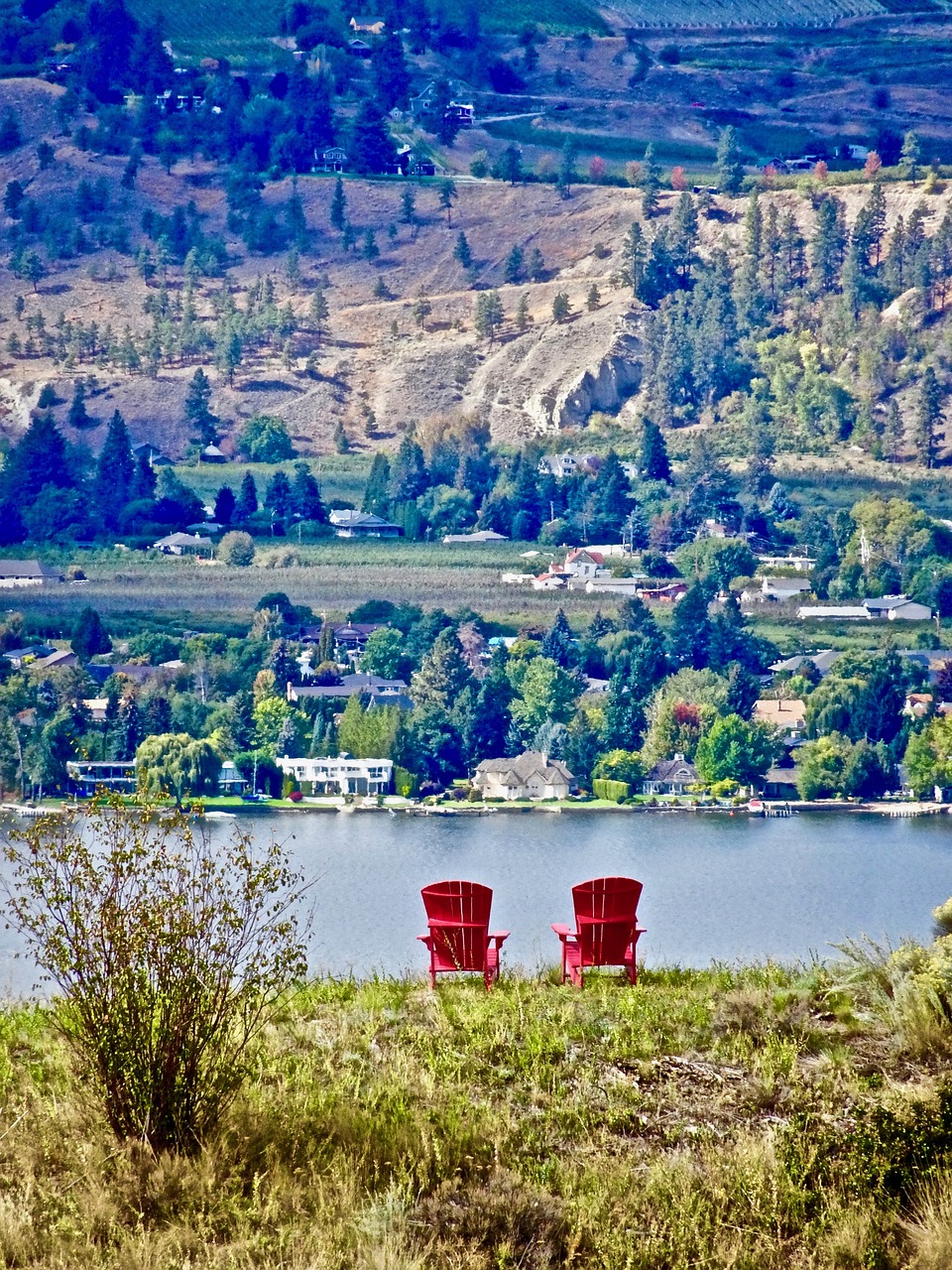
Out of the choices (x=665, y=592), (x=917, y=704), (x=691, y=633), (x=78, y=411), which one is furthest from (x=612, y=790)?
(x=78, y=411)

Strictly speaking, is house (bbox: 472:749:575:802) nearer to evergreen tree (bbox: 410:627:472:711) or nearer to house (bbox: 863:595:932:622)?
evergreen tree (bbox: 410:627:472:711)

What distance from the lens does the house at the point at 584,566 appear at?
55.4 meters

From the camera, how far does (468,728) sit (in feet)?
129

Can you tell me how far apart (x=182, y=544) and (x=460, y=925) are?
52846 mm

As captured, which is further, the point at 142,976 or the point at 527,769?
the point at 527,769

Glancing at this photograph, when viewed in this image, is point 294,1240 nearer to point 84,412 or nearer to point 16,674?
point 16,674

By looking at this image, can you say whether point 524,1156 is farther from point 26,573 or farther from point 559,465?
point 559,465

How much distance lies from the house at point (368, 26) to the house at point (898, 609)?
66.5 meters

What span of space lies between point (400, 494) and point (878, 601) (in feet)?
59.3

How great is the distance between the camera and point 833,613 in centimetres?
5178

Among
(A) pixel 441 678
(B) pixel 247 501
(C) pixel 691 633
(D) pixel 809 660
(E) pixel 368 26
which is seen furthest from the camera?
(E) pixel 368 26

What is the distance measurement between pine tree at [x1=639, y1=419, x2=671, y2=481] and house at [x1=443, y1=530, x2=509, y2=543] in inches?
213

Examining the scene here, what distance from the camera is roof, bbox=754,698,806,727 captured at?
41.2 m

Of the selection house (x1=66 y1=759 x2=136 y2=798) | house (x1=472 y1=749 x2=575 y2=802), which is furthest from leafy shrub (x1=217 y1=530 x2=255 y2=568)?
house (x1=472 y1=749 x2=575 y2=802)
